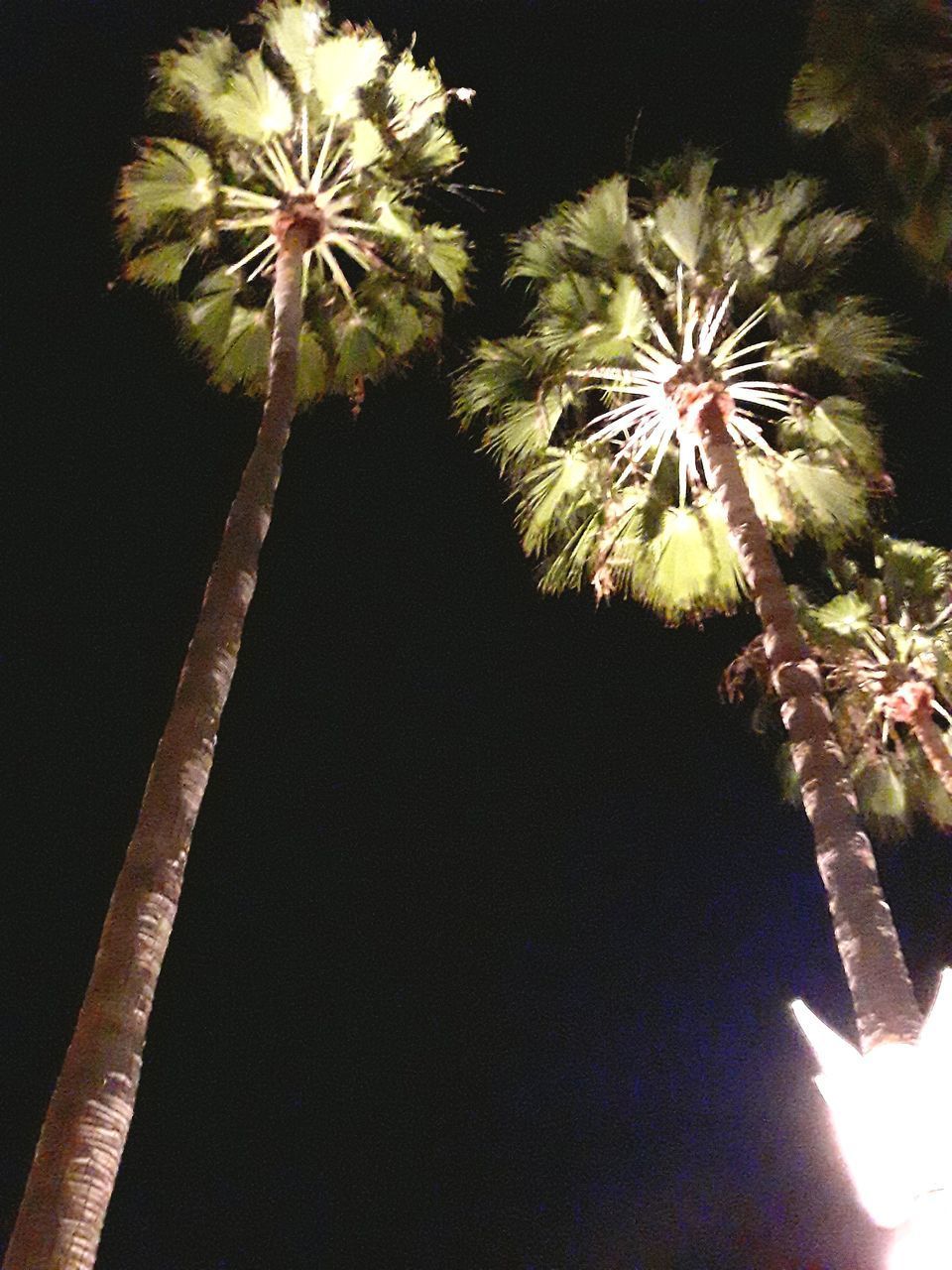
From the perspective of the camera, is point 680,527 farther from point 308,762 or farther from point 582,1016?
point 582,1016

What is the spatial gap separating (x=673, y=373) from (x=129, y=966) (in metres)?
7.68


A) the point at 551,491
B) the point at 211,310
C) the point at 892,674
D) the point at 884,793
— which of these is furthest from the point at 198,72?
the point at 884,793

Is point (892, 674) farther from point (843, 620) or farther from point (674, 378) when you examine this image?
point (674, 378)

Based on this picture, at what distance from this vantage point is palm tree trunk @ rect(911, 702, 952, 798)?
13109 millimetres

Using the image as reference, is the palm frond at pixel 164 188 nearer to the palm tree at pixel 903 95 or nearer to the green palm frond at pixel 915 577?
the palm tree at pixel 903 95

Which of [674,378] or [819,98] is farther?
[674,378]

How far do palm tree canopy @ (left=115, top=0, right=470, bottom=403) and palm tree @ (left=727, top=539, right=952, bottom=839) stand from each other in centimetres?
616

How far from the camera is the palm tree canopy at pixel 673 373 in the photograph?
1145 cm

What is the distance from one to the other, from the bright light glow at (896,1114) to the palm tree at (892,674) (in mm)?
8859

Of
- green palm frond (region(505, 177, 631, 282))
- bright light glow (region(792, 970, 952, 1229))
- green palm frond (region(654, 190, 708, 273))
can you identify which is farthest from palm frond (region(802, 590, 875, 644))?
bright light glow (region(792, 970, 952, 1229))

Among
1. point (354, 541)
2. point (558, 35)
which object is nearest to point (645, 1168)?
point (354, 541)

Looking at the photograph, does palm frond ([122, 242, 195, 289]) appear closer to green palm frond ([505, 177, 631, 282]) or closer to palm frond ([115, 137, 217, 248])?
palm frond ([115, 137, 217, 248])

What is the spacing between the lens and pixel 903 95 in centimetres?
737

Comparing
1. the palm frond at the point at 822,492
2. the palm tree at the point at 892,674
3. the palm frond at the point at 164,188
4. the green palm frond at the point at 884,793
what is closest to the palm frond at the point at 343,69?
the palm frond at the point at 164,188
